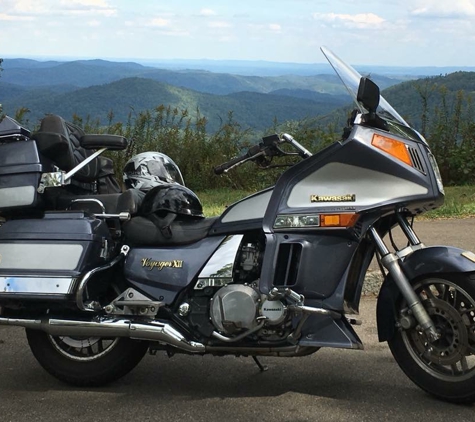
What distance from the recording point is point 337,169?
13.8 ft

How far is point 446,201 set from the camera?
11.0m

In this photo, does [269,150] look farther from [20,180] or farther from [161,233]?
[20,180]

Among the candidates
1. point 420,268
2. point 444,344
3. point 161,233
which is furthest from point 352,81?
point 444,344

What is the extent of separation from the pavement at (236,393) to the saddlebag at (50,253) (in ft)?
2.01

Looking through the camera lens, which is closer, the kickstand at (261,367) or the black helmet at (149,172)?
the kickstand at (261,367)

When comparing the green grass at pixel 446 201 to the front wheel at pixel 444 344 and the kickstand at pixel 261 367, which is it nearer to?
the kickstand at pixel 261 367

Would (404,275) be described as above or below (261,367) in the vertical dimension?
above

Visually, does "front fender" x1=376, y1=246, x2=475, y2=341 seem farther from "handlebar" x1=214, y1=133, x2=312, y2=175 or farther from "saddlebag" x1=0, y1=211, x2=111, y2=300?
"saddlebag" x1=0, y1=211, x2=111, y2=300

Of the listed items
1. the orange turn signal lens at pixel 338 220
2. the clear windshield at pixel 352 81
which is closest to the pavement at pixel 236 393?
the orange turn signal lens at pixel 338 220

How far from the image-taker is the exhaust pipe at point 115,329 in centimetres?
429

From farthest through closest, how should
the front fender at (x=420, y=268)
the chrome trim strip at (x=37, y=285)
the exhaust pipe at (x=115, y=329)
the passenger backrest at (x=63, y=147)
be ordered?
the passenger backrest at (x=63, y=147)
the chrome trim strip at (x=37, y=285)
the exhaust pipe at (x=115, y=329)
the front fender at (x=420, y=268)

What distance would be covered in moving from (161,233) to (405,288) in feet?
4.54

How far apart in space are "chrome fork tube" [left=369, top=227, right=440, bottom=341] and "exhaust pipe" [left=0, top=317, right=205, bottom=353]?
3.51 ft

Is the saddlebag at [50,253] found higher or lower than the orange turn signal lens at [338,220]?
lower
